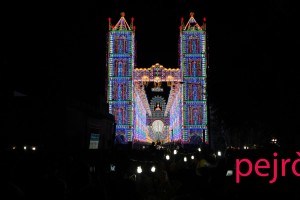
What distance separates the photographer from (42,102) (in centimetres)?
2284

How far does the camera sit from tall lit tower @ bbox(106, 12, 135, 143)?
51688 mm

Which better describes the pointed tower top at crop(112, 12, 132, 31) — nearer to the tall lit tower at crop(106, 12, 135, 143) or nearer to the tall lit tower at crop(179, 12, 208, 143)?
the tall lit tower at crop(106, 12, 135, 143)

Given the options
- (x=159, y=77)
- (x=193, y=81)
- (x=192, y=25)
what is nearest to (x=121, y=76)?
(x=159, y=77)

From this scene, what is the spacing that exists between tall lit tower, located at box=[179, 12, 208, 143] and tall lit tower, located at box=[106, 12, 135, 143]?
21.4ft

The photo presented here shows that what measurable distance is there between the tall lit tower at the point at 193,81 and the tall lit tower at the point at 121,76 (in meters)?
6.54

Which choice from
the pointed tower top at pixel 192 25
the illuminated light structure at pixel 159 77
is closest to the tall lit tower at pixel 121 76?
the illuminated light structure at pixel 159 77

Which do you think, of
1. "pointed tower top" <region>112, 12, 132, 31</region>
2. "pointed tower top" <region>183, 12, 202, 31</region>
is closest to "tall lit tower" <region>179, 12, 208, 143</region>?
"pointed tower top" <region>183, 12, 202, 31</region>

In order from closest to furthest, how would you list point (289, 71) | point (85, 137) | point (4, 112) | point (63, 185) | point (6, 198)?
point (6, 198) → point (63, 185) → point (4, 112) → point (289, 71) → point (85, 137)

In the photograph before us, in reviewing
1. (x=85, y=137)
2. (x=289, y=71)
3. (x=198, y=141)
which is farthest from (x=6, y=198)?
(x=198, y=141)

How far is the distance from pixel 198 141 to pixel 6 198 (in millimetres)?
47197

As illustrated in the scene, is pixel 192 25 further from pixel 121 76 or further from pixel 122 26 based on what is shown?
pixel 121 76

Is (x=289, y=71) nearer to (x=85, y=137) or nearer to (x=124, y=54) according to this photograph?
(x=85, y=137)

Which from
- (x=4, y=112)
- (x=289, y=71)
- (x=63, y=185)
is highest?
(x=289, y=71)

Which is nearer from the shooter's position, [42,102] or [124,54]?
[42,102]
